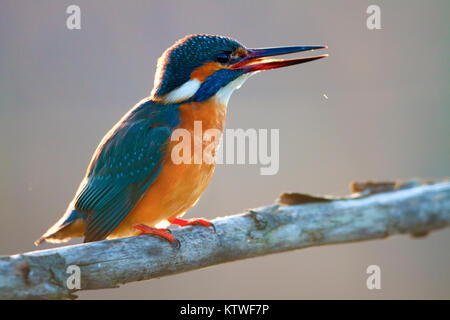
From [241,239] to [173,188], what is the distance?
0.42 meters

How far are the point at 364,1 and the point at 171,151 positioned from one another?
5.30 metres

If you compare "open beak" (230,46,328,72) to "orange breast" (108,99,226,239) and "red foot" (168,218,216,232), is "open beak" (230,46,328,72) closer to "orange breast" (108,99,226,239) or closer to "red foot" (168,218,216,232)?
"orange breast" (108,99,226,239)

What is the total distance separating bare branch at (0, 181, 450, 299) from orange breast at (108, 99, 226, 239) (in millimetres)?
160

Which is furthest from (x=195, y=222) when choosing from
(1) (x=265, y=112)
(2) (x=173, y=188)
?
(1) (x=265, y=112)

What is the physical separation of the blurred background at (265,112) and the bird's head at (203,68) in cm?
209

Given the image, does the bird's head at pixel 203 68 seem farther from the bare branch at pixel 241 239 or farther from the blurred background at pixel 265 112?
the blurred background at pixel 265 112

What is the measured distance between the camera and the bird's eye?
9.26 feet

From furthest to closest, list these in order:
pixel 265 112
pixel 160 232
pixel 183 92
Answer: pixel 265 112, pixel 183 92, pixel 160 232

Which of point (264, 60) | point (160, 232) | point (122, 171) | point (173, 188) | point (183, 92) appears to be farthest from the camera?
point (264, 60)

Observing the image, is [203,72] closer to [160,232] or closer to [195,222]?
[195,222]

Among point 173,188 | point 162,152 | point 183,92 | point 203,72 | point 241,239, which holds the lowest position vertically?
point 241,239

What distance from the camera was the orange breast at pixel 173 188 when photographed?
253cm

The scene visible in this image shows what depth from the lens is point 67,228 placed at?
8.69 feet

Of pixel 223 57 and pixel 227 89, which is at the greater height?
Answer: pixel 223 57
